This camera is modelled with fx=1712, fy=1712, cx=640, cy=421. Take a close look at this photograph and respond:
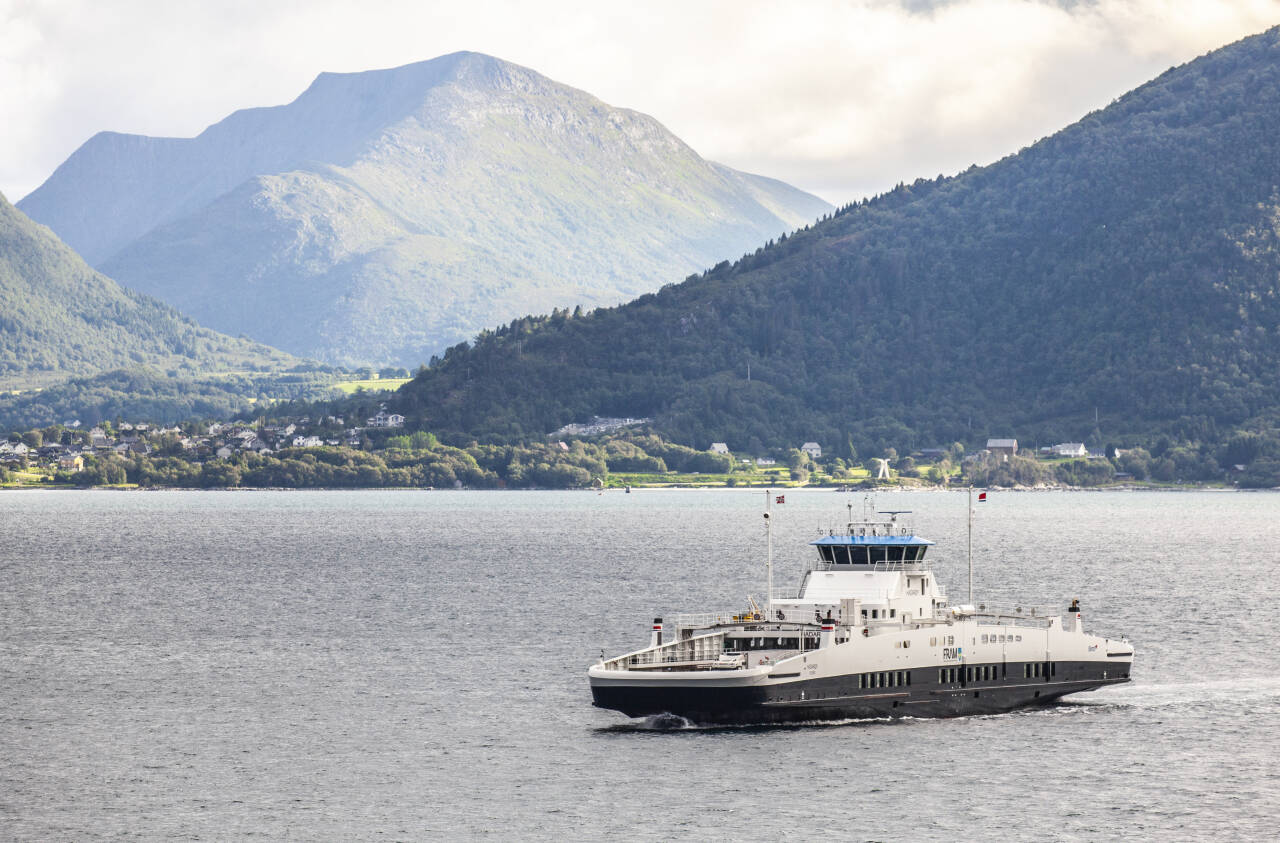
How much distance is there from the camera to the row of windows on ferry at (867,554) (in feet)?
286

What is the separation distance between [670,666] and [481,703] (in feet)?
50.6

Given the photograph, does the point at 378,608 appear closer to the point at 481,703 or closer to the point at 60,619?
the point at 60,619

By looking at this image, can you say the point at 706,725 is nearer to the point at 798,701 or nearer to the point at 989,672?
the point at 798,701

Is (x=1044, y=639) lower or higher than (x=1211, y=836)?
higher

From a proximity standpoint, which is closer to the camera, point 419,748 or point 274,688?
point 419,748

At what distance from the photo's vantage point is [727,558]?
192250 mm

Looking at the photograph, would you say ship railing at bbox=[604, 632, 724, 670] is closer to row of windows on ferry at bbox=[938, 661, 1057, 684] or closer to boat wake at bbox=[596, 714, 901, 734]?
boat wake at bbox=[596, 714, 901, 734]

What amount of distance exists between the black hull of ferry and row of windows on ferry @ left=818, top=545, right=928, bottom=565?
6.85 metres

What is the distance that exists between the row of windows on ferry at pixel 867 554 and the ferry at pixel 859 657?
0.05m

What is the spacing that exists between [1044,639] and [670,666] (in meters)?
20.8

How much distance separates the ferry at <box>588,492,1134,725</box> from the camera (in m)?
77.9

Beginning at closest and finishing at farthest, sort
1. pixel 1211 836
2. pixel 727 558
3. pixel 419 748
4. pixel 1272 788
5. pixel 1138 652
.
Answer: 1. pixel 1211 836
2. pixel 1272 788
3. pixel 419 748
4. pixel 1138 652
5. pixel 727 558

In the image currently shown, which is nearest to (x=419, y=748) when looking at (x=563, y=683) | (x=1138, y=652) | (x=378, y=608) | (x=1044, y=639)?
(x=563, y=683)

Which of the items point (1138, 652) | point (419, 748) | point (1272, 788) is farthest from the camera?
point (1138, 652)
